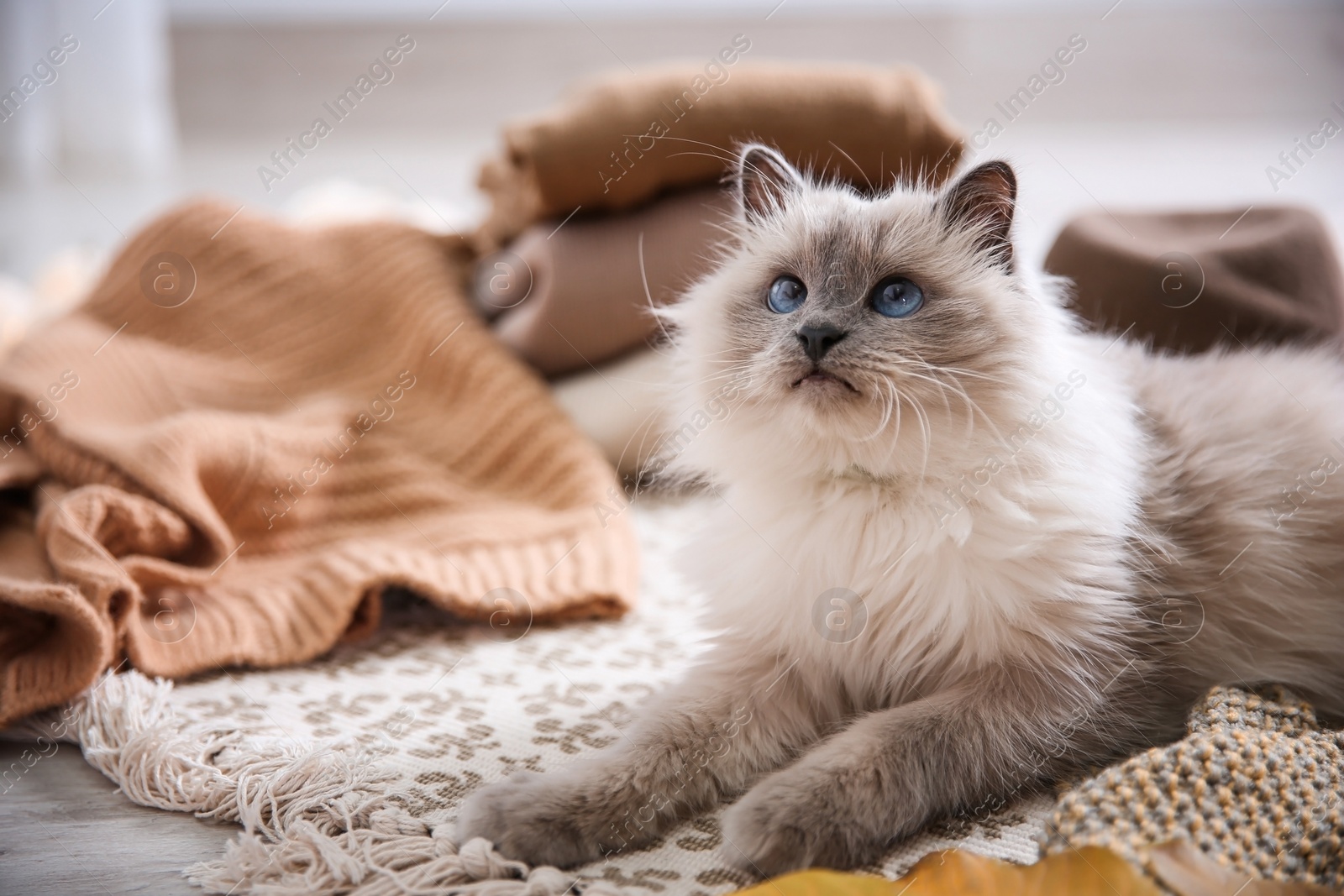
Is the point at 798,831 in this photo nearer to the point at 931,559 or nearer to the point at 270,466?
the point at 931,559

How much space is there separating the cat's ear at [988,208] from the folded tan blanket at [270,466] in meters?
0.83

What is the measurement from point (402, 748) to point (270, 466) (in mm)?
728

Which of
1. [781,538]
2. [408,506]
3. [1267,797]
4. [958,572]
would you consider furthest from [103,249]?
[1267,797]

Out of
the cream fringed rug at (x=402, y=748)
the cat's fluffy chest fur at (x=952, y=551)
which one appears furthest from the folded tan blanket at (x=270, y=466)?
the cat's fluffy chest fur at (x=952, y=551)

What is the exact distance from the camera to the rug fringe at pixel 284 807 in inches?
35.3

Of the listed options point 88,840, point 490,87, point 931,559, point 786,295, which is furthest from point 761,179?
point 490,87

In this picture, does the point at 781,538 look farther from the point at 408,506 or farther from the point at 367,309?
the point at 367,309

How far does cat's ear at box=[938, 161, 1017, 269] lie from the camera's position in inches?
44.8

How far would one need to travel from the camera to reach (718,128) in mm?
1979

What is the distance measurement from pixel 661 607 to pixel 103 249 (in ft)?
9.82

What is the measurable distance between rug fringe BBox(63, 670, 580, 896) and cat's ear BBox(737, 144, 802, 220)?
92 centimetres

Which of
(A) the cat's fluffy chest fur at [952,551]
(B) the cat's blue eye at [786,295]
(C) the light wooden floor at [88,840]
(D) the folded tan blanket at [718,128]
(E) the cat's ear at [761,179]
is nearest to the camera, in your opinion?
(C) the light wooden floor at [88,840]

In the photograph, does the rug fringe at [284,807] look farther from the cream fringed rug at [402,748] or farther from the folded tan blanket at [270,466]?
the folded tan blanket at [270,466]

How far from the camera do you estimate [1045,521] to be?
106 cm
